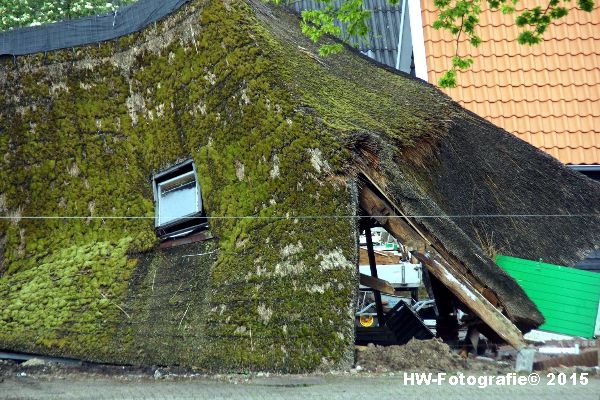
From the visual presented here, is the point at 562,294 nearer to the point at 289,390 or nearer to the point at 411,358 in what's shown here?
the point at 411,358

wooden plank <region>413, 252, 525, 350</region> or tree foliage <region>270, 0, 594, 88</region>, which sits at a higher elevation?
tree foliage <region>270, 0, 594, 88</region>

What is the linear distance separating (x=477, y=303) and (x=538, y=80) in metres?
8.84

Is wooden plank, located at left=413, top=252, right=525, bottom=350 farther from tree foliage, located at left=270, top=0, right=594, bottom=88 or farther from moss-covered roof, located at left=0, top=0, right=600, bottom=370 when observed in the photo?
tree foliage, located at left=270, top=0, right=594, bottom=88

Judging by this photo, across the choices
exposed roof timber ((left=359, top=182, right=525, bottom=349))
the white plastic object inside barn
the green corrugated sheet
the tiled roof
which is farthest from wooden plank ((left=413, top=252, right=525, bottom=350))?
the tiled roof

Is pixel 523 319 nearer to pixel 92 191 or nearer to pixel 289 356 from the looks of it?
pixel 289 356

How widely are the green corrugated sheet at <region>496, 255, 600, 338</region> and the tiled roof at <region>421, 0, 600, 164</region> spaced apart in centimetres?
555

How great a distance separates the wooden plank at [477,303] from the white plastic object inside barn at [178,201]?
2303mm

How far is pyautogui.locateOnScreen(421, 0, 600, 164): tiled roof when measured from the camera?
15.1 m

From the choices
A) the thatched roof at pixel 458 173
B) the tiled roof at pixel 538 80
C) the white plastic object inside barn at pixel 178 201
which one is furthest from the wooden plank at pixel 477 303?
the tiled roof at pixel 538 80

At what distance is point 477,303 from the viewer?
757 centimetres

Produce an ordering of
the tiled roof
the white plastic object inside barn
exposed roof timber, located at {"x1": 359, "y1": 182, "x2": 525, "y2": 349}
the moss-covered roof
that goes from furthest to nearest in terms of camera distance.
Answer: the tiled roof
the white plastic object inside barn
the moss-covered roof
exposed roof timber, located at {"x1": 359, "y1": 182, "x2": 525, "y2": 349}

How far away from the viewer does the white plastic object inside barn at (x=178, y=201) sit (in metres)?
9.01

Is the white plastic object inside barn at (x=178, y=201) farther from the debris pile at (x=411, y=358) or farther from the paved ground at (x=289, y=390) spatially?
the debris pile at (x=411, y=358)

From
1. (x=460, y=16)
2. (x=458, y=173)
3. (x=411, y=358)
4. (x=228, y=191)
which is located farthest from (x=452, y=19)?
(x=411, y=358)
